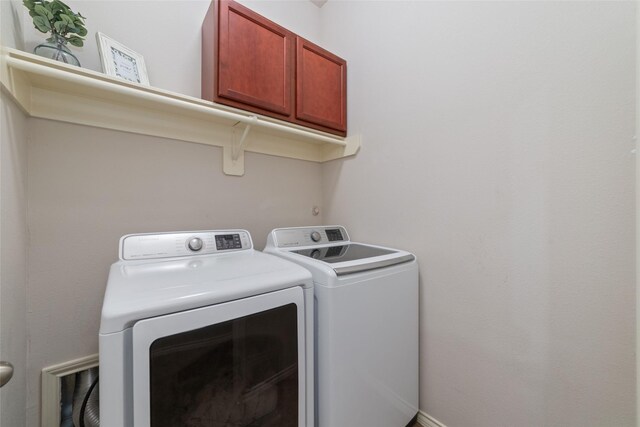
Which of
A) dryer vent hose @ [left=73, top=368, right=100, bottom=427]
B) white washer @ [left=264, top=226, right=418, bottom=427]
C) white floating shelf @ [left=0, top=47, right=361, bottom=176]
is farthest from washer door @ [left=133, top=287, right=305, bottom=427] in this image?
white floating shelf @ [left=0, top=47, right=361, bottom=176]

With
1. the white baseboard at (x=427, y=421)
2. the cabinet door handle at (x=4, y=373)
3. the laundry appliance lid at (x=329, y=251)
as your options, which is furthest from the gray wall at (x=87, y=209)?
the white baseboard at (x=427, y=421)

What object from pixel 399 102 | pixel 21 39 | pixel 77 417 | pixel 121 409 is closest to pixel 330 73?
pixel 399 102

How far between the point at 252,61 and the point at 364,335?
146 cm

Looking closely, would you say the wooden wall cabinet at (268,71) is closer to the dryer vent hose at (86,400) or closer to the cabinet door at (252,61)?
the cabinet door at (252,61)

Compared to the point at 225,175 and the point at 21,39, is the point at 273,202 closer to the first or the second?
the point at 225,175

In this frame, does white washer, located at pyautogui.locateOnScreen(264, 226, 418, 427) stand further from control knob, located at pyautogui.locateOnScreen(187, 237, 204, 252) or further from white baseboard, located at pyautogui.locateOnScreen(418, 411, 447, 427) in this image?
control knob, located at pyautogui.locateOnScreen(187, 237, 204, 252)

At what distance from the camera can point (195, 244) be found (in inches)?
45.4

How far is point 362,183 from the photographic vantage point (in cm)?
160

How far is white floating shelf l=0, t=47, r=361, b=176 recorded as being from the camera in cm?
88

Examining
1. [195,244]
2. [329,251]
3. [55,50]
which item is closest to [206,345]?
[195,244]

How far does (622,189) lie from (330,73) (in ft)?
4.98

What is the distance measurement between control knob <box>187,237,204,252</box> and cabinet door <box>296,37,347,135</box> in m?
0.92

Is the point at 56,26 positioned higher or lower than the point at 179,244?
higher

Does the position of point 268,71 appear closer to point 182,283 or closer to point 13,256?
point 182,283
